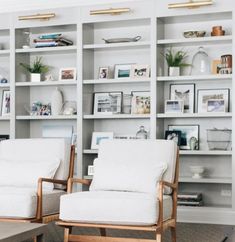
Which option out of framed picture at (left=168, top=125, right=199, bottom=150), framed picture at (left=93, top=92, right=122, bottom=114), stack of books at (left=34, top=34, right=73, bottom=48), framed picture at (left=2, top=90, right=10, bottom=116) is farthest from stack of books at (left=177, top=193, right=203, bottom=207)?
framed picture at (left=2, top=90, right=10, bottom=116)

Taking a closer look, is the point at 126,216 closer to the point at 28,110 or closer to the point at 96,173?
the point at 96,173

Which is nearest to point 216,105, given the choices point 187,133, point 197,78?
point 197,78

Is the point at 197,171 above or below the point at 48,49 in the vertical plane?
below

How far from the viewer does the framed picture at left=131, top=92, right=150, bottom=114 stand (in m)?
6.80

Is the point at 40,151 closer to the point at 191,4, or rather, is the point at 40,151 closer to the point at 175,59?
the point at 175,59

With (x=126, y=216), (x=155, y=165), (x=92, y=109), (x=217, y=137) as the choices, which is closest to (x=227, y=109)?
(x=217, y=137)

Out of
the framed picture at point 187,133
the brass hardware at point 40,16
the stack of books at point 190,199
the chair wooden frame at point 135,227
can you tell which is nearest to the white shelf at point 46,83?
the brass hardware at point 40,16

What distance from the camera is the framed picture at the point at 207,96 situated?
6.64m

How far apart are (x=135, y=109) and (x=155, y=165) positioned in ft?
6.98

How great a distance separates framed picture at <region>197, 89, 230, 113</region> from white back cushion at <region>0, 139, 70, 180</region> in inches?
77.8

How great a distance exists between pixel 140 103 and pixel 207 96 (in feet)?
2.58

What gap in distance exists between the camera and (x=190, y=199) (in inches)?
258

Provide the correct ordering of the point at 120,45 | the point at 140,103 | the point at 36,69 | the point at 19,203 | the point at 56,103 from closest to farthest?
the point at 19,203
the point at 120,45
the point at 140,103
the point at 56,103
the point at 36,69

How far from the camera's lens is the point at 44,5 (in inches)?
277
